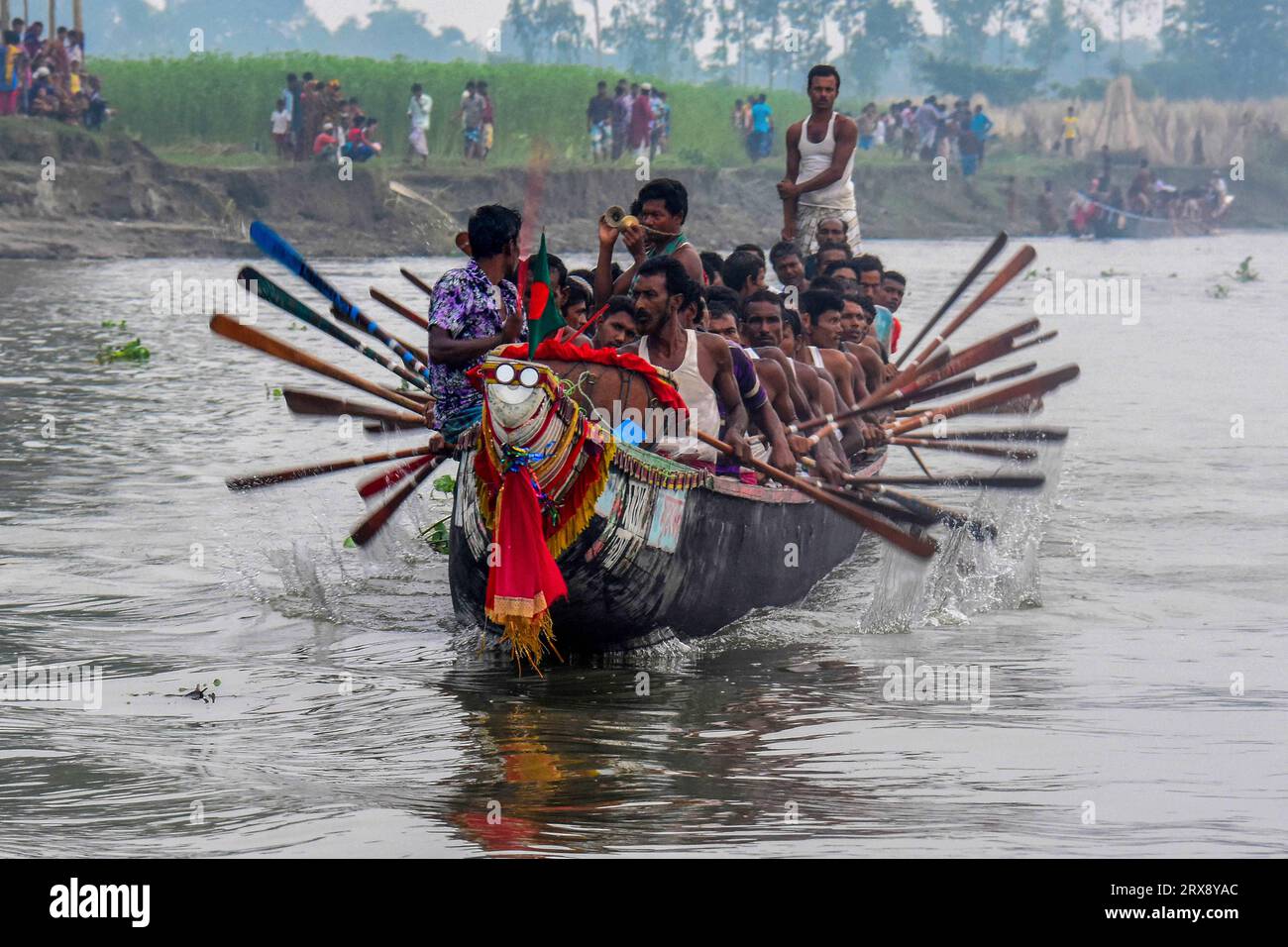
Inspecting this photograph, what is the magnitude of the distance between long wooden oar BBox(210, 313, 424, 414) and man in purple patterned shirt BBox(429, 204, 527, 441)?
18.5 inches

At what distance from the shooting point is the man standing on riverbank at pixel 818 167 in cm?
1149

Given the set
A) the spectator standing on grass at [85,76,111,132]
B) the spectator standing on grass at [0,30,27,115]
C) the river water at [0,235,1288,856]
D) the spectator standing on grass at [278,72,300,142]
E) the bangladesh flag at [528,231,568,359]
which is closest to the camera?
the river water at [0,235,1288,856]

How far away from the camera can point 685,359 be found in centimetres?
764

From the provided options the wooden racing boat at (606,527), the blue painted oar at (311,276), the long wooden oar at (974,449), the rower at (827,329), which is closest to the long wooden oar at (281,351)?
the blue painted oar at (311,276)

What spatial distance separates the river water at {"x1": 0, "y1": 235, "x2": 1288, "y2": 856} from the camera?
18.8ft

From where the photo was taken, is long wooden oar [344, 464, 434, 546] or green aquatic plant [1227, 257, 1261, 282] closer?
long wooden oar [344, 464, 434, 546]

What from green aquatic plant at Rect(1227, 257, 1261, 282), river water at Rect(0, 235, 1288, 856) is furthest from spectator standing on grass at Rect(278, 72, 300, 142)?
river water at Rect(0, 235, 1288, 856)

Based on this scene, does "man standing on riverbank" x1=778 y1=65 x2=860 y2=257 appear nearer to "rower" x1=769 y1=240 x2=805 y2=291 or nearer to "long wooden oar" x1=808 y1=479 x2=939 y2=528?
"rower" x1=769 y1=240 x2=805 y2=291

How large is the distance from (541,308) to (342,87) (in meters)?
25.6

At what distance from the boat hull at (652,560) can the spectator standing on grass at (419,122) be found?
905 inches

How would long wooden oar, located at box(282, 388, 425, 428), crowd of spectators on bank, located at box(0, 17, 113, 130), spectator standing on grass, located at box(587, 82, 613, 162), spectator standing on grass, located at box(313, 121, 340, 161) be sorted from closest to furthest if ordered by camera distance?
1. long wooden oar, located at box(282, 388, 425, 428)
2. crowd of spectators on bank, located at box(0, 17, 113, 130)
3. spectator standing on grass, located at box(313, 121, 340, 161)
4. spectator standing on grass, located at box(587, 82, 613, 162)

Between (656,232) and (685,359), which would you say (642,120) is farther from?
(685,359)

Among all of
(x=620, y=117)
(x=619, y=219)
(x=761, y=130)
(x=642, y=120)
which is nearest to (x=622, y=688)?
(x=619, y=219)

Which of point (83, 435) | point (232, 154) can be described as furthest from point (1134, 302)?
point (83, 435)
